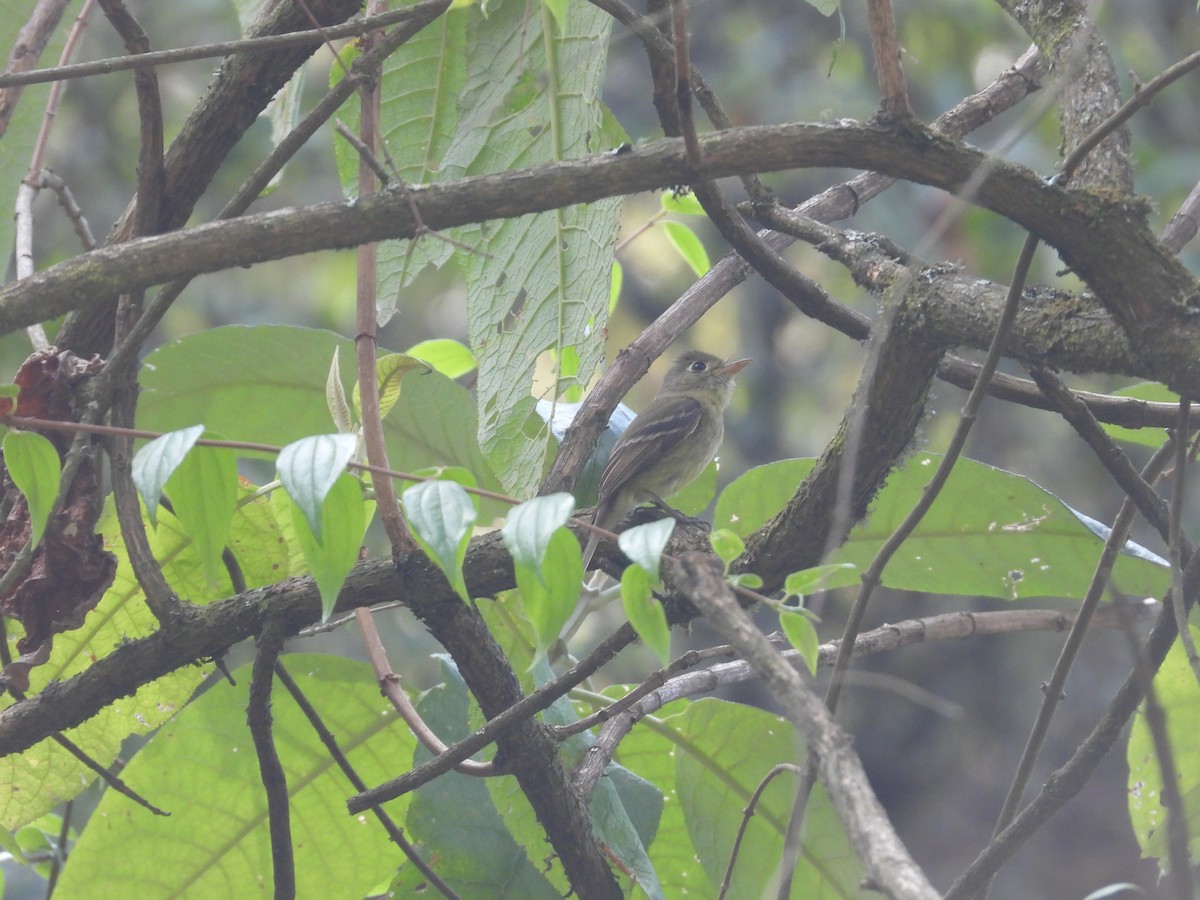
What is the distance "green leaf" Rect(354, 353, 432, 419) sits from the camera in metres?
2.20

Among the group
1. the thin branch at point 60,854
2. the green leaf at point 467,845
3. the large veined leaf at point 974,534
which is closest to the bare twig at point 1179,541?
the large veined leaf at point 974,534

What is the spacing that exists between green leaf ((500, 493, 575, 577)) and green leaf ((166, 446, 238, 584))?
44 centimetres

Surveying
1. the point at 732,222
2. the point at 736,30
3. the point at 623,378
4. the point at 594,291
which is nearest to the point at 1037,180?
the point at 732,222

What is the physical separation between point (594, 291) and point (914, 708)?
28.4ft

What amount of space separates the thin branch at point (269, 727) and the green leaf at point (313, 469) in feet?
2.50

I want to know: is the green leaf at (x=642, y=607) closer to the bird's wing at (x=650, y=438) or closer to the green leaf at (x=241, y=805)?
the green leaf at (x=241, y=805)

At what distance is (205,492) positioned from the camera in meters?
1.48

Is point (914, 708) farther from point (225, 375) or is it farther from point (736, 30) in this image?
point (225, 375)

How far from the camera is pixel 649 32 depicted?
179 centimetres

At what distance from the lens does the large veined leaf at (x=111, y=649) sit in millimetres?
2389

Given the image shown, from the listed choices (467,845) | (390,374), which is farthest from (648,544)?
(467,845)

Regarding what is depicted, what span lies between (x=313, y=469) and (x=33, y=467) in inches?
18.1

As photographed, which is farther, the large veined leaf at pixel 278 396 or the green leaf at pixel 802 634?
the large veined leaf at pixel 278 396

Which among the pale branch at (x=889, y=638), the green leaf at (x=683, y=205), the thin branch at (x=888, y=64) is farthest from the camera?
the green leaf at (x=683, y=205)
